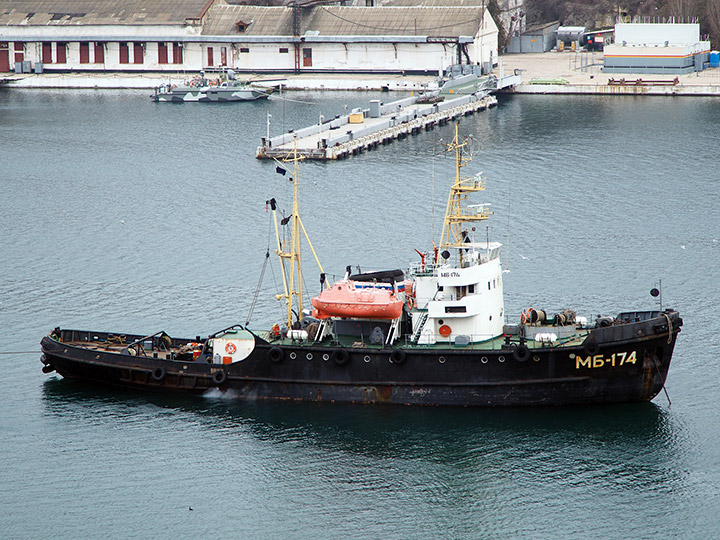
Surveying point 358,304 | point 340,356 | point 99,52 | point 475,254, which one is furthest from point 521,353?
point 99,52

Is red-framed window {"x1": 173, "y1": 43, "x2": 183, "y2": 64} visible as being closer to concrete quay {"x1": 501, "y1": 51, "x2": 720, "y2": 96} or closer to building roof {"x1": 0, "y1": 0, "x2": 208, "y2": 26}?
building roof {"x1": 0, "y1": 0, "x2": 208, "y2": 26}

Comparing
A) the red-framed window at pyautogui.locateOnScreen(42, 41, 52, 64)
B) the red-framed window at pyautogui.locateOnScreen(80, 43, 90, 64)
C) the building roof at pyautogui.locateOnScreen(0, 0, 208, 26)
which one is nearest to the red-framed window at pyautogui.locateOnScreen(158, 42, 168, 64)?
the building roof at pyautogui.locateOnScreen(0, 0, 208, 26)

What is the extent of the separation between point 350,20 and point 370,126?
1351 inches

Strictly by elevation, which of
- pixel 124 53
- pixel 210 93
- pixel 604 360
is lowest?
pixel 604 360

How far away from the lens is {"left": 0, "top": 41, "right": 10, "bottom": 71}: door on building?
12888cm

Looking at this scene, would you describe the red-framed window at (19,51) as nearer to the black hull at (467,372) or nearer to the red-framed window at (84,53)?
the red-framed window at (84,53)

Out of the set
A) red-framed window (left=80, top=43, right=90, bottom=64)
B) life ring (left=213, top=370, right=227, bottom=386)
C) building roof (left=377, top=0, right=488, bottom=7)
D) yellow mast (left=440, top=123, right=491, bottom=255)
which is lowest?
life ring (left=213, top=370, right=227, bottom=386)

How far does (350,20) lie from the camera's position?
123m

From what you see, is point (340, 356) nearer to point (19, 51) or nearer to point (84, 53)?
point (84, 53)

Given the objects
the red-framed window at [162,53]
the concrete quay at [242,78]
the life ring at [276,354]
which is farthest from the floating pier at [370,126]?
the life ring at [276,354]

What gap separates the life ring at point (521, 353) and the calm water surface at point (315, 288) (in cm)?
210

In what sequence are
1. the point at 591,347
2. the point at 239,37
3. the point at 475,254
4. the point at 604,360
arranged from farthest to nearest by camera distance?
1. the point at 239,37
2. the point at 475,254
3. the point at 604,360
4. the point at 591,347

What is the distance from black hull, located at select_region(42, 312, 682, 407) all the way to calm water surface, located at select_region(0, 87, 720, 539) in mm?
582

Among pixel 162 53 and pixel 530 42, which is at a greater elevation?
pixel 530 42
